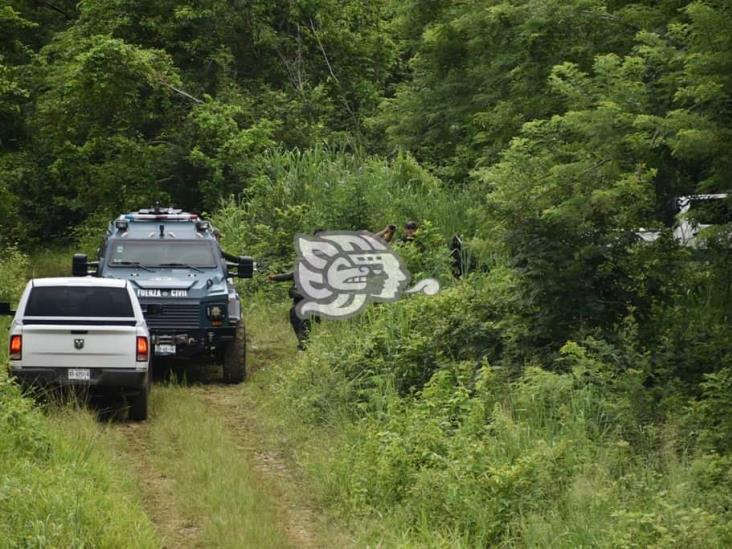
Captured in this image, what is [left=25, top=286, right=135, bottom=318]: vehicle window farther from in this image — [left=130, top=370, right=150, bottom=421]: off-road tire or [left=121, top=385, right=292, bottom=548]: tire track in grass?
[left=121, top=385, right=292, bottom=548]: tire track in grass

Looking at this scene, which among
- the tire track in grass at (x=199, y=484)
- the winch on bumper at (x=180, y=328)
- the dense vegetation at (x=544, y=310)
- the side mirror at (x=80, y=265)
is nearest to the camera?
the dense vegetation at (x=544, y=310)

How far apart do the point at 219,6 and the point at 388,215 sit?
12.4 meters

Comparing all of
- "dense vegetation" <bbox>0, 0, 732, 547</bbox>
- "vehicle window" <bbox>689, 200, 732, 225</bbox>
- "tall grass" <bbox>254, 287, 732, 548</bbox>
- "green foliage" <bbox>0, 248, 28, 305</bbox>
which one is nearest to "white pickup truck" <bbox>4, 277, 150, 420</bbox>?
"tall grass" <bbox>254, 287, 732, 548</bbox>

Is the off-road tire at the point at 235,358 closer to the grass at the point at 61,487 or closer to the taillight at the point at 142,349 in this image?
the taillight at the point at 142,349

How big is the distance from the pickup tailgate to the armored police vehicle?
2716mm

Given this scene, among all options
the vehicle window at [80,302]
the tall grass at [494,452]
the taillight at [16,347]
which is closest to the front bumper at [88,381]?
the taillight at [16,347]

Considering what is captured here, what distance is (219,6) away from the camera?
32.8m

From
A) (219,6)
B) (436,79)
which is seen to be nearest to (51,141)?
(219,6)

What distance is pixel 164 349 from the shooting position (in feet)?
53.1

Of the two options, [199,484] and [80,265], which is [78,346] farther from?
[80,265]

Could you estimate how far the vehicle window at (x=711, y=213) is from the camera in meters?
11.6

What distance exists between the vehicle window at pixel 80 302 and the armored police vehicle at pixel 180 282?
2.14m

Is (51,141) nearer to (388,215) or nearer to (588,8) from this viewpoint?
(388,215)

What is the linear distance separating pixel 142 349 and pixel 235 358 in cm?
320
